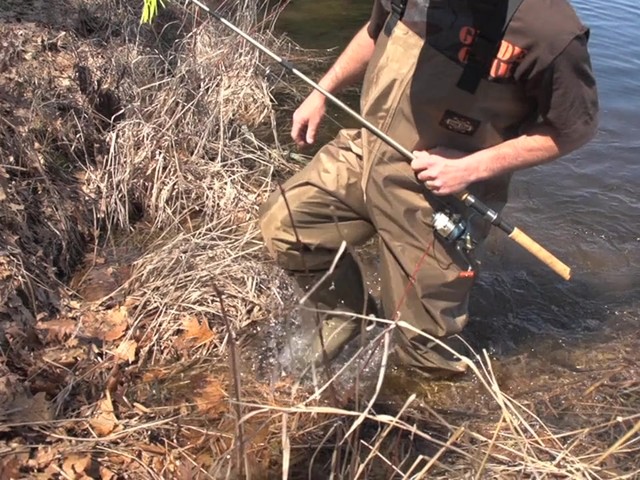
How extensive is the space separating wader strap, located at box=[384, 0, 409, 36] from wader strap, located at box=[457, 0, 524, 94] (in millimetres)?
315

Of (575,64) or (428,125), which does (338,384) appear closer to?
(428,125)

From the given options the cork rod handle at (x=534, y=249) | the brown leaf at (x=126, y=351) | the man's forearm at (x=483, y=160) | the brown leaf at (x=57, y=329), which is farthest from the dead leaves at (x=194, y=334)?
the cork rod handle at (x=534, y=249)

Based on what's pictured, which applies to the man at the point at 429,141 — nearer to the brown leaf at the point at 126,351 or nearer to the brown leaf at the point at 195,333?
the brown leaf at the point at 195,333

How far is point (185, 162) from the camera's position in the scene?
4.73m

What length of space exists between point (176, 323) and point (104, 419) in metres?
0.79

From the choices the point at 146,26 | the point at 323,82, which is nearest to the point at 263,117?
the point at 146,26

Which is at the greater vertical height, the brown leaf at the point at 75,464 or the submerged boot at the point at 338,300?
the submerged boot at the point at 338,300

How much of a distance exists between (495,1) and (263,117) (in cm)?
374

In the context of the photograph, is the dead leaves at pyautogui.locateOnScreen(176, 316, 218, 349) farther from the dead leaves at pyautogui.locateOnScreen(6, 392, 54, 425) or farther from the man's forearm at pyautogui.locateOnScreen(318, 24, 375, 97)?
the man's forearm at pyautogui.locateOnScreen(318, 24, 375, 97)

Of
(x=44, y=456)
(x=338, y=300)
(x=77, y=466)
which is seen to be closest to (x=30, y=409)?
(x=44, y=456)

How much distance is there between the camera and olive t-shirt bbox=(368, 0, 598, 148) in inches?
92.7

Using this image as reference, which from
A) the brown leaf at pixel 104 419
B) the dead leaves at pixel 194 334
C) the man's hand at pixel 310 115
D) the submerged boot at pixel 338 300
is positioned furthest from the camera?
the dead leaves at pixel 194 334

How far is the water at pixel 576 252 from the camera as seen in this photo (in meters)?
4.18

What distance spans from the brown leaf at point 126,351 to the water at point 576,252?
2.01m
